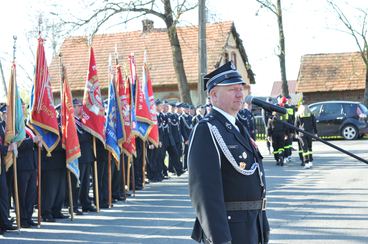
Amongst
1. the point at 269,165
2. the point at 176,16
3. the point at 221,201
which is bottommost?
the point at 269,165

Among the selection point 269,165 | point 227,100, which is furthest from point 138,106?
point 227,100

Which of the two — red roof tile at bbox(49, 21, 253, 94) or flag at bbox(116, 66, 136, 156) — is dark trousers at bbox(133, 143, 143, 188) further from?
red roof tile at bbox(49, 21, 253, 94)

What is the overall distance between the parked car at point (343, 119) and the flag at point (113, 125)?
711 inches

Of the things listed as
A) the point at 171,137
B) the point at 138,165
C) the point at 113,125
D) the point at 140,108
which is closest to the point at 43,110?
the point at 113,125

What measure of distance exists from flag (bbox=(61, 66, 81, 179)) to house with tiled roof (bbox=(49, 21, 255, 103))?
3192 cm

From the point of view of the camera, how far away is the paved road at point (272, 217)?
948cm

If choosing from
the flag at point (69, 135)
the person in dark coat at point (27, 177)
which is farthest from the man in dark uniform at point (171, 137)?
the person in dark coat at point (27, 177)

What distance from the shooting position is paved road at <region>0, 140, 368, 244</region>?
31.1ft

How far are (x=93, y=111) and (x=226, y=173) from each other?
25.6 ft

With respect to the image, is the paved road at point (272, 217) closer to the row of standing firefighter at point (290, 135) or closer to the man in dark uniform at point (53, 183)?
the man in dark uniform at point (53, 183)

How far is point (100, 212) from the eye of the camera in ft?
40.5

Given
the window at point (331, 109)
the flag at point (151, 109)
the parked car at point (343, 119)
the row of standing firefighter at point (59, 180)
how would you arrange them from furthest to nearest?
1. the window at point (331, 109)
2. the parked car at point (343, 119)
3. the flag at point (151, 109)
4. the row of standing firefighter at point (59, 180)

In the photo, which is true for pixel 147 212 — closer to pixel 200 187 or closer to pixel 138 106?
pixel 138 106

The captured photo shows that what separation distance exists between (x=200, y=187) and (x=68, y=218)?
24.7 ft
